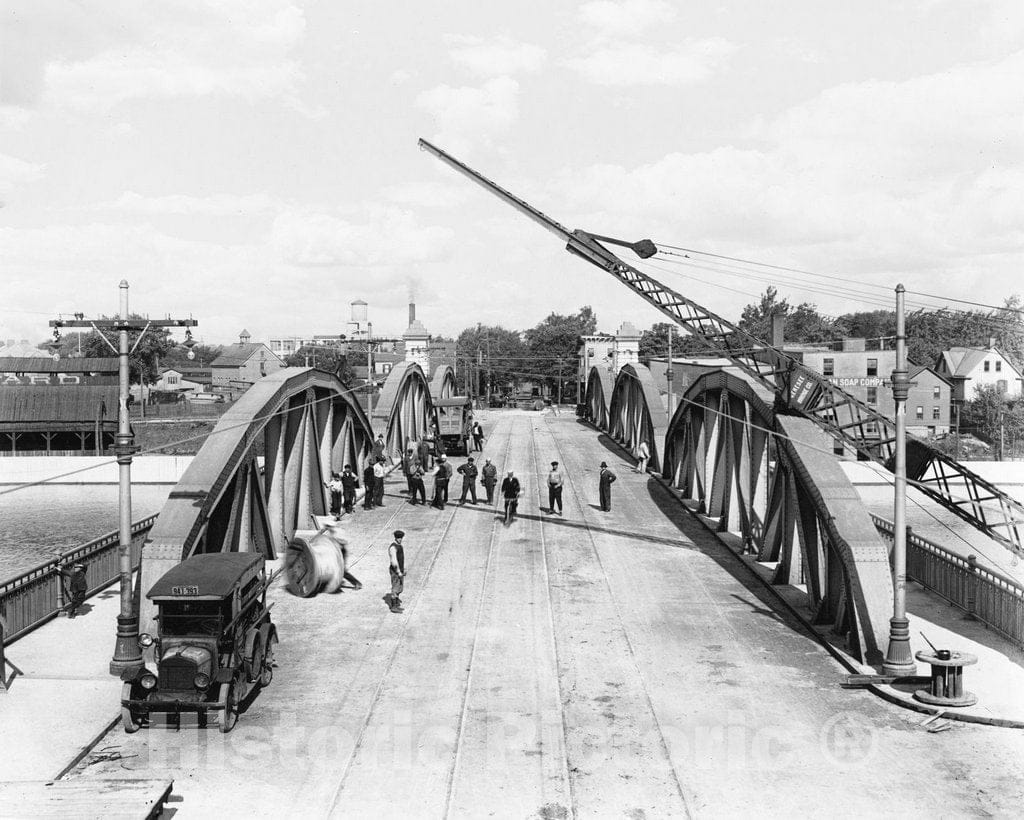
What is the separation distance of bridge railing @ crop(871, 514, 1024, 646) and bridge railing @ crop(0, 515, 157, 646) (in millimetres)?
18065

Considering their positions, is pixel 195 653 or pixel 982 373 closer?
pixel 195 653

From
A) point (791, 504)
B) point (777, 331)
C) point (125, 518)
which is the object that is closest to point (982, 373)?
point (777, 331)

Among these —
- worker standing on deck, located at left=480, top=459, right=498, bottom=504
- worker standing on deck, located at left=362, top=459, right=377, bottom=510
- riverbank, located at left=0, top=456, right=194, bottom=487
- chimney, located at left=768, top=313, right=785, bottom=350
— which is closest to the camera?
chimney, located at left=768, top=313, right=785, bottom=350

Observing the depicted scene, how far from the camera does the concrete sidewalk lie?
12172mm

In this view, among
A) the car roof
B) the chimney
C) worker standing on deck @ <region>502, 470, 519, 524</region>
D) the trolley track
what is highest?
the chimney

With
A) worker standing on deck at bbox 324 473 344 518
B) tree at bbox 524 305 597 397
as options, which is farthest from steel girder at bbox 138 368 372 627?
tree at bbox 524 305 597 397

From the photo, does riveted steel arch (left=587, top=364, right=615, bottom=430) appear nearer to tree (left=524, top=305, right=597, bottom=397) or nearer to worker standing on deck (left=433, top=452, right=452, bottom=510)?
worker standing on deck (left=433, top=452, right=452, bottom=510)

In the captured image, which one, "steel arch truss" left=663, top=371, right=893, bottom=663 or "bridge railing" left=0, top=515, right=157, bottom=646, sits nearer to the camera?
"steel arch truss" left=663, top=371, right=893, bottom=663

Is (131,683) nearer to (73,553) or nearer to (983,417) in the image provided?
(73,553)

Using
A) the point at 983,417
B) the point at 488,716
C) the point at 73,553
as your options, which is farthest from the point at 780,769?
the point at 983,417

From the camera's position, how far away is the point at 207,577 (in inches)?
530

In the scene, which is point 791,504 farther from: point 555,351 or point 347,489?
point 555,351

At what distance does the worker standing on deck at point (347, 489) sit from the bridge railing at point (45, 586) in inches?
304

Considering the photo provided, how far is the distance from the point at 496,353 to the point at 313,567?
132968 millimetres
